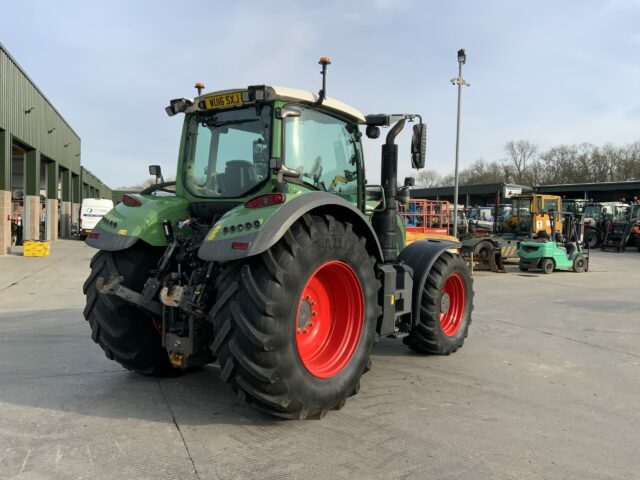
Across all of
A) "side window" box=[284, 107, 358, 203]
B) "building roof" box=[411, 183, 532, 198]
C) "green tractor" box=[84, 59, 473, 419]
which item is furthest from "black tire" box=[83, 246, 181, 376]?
"building roof" box=[411, 183, 532, 198]

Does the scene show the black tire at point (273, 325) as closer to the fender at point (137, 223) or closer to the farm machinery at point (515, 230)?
Result: the fender at point (137, 223)

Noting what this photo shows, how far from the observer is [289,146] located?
4.17m

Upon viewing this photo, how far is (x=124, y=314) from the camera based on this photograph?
417 cm

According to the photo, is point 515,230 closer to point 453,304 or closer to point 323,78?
point 453,304

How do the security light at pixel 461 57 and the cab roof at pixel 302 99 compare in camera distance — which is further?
the security light at pixel 461 57

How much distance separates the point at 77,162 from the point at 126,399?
35.9 m

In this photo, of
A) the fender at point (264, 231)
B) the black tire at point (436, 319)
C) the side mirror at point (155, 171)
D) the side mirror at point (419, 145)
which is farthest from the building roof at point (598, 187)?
the fender at point (264, 231)

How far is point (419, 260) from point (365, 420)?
2.04 meters

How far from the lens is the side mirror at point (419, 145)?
4.84 metres

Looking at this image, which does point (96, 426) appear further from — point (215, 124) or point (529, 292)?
point (529, 292)

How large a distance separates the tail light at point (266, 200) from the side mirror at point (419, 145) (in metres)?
1.86

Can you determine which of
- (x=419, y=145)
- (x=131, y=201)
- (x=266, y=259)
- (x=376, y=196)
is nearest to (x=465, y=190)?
(x=376, y=196)

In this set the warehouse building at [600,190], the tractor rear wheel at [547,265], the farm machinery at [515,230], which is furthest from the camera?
the warehouse building at [600,190]

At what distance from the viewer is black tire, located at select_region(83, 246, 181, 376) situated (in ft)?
13.6
